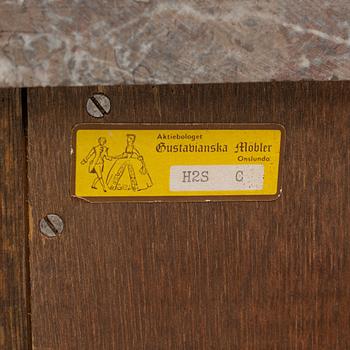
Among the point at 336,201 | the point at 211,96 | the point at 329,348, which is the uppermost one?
the point at 211,96

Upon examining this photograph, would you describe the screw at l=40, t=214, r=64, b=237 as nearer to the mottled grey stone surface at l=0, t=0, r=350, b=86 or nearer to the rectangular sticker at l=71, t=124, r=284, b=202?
the rectangular sticker at l=71, t=124, r=284, b=202

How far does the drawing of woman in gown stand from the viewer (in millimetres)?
708

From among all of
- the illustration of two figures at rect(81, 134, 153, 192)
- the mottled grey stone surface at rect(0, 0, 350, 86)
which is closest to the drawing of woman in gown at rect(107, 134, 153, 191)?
the illustration of two figures at rect(81, 134, 153, 192)

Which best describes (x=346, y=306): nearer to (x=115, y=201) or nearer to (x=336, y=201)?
(x=336, y=201)

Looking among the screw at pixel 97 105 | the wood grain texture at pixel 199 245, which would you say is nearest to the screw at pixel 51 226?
the wood grain texture at pixel 199 245

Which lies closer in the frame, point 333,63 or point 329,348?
point 333,63

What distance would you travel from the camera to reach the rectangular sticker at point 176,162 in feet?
2.31

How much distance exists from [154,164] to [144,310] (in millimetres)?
160

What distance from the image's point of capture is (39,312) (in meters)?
0.73

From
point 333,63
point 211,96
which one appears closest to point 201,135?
point 211,96

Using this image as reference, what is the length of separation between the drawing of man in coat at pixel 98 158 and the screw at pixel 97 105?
3cm

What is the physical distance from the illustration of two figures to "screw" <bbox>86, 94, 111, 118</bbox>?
3 cm

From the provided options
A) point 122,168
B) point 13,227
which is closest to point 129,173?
point 122,168

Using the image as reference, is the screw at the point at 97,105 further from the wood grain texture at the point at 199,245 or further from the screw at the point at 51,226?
the screw at the point at 51,226
